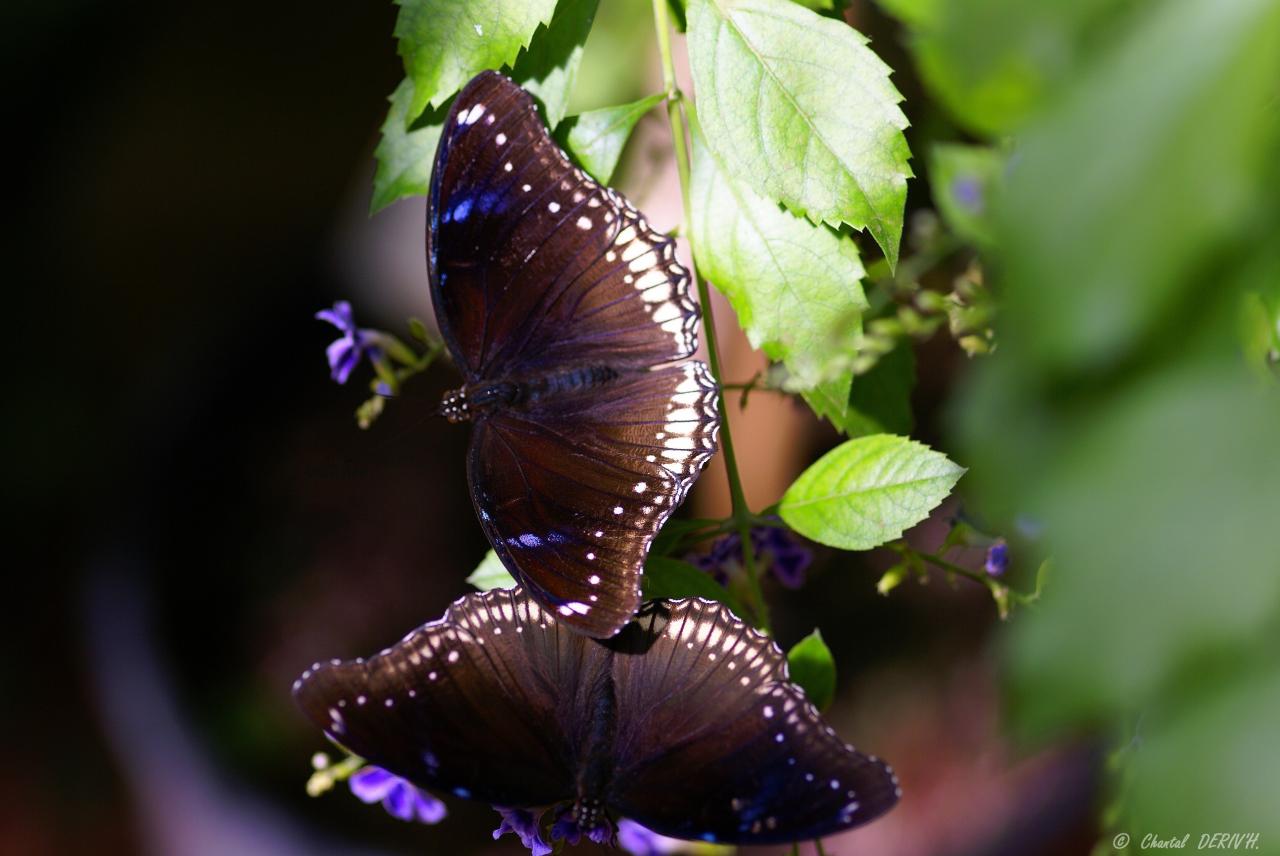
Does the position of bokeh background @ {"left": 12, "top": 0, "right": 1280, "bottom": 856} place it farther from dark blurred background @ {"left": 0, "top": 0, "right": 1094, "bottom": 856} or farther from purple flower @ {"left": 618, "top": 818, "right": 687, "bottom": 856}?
purple flower @ {"left": 618, "top": 818, "right": 687, "bottom": 856}

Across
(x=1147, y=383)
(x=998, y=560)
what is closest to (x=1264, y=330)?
(x=998, y=560)

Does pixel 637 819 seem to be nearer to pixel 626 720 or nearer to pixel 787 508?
pixel 626 720

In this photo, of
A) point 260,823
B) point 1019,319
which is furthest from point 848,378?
point 260,823

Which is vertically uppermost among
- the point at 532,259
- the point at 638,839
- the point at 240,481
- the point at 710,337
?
the point at 240,481

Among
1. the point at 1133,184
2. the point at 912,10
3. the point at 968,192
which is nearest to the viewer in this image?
the point at 1133,184

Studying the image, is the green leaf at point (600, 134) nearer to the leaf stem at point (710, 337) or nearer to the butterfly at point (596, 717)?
the leaf stem at point (710, 337)

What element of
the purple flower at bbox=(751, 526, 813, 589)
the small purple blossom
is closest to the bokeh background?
the small purple blossom

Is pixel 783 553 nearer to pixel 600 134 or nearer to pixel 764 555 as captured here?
pixel 764 555

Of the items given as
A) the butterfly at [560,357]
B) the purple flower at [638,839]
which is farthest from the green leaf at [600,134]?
the purple flower at [638,839]
